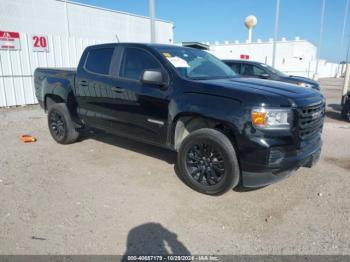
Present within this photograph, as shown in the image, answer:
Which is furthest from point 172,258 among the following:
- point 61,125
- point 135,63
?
point 61,125

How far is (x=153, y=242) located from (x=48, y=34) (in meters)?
19.1

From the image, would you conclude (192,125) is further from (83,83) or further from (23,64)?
(23,64)

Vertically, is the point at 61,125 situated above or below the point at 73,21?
below

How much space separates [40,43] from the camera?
11.1 m

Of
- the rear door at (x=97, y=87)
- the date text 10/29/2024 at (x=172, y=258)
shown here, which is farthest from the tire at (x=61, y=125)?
the date text 10/29/2024 at (x=172, y=258)

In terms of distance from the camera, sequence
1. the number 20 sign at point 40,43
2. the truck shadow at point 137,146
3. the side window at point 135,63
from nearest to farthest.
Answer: the side window at point 135,63
the truck shadow at point 137,146
the number 20 sign at point 40,43

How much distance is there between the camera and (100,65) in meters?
5.06

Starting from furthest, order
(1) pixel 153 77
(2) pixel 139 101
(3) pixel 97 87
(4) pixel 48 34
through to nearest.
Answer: (4) pixel 48 34, (3) pixel 97 87, (2) pixel 139 101, (1) pixel 153 77

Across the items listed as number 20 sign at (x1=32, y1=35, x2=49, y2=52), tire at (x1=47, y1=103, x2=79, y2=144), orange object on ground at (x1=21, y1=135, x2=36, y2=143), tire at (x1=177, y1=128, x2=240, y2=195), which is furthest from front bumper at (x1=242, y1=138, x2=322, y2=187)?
number 20 sign at (x1=32, y1=35, x2=49, y2=52)

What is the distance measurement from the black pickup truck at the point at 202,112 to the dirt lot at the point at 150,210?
0.40 meters

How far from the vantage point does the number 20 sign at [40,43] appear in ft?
35.8

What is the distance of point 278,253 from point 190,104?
1979 mm

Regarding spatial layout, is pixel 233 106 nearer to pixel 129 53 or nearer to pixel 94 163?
pixel 129 53

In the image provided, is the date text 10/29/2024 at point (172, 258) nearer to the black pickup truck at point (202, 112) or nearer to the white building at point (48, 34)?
the black pickup truck at point (202, 112)
